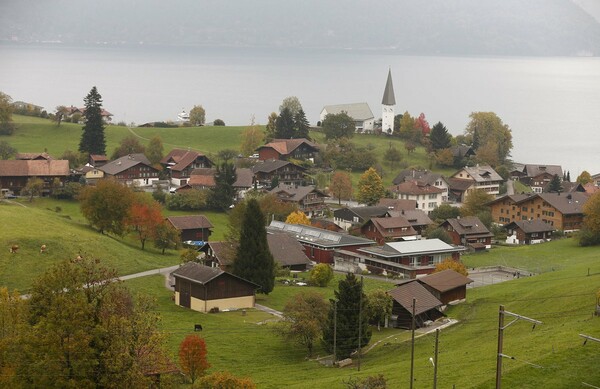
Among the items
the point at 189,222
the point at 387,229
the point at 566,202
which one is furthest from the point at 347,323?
the point at 566,202

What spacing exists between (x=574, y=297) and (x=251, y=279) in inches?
511

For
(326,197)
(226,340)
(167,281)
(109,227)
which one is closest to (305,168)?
(326,197)

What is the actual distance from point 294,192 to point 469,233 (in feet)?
46.5

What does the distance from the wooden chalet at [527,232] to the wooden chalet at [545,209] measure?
7.83 ft

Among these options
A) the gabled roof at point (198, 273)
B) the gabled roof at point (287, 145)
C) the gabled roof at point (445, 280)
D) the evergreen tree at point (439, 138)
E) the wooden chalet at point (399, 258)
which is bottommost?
the wooden chalet at point (399, 258)

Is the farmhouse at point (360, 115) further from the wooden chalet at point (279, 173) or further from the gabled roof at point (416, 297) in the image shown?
the gabled roof at point (416, 297)

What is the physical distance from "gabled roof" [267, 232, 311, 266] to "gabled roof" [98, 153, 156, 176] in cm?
2393

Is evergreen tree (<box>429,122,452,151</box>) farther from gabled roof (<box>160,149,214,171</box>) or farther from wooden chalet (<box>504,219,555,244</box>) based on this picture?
wooden chalet (<box>504,219,555,244</box>)

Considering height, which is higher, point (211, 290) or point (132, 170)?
point (132, 170)

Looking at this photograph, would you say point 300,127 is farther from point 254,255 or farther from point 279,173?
point 254,255

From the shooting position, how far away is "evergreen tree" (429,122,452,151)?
85312 mm

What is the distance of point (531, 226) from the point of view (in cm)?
5891

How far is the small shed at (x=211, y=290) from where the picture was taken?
34688mm

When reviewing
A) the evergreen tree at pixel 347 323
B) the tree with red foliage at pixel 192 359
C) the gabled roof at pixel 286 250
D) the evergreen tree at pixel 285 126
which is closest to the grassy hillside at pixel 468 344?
the evergreen tree at pixel 347 323
